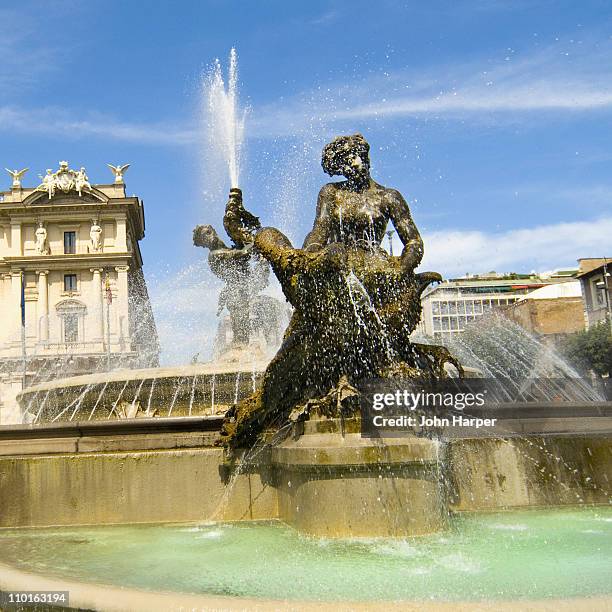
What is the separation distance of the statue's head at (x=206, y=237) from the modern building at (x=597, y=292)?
4389cm

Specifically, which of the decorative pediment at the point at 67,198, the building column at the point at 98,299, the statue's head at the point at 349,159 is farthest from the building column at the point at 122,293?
the statue's head at the point at 349,159

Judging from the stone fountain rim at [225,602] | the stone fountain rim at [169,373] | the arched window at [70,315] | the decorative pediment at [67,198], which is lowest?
the stone fountain rim at [225,602]

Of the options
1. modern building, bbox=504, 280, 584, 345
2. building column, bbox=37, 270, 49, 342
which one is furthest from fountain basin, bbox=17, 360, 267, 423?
modern building, bbox=504, 280, 584, 345

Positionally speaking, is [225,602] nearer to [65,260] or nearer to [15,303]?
[65,260]

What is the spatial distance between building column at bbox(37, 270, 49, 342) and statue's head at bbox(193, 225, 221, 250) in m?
48.3

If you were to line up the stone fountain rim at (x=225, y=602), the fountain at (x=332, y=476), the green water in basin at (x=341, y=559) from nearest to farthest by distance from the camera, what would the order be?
the stone fountain rim at (x=225, y=602) < the green water in basin at (x=341, y=559) < the fountain at (x=332, y=476)

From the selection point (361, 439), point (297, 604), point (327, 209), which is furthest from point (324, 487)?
point (327, 209)

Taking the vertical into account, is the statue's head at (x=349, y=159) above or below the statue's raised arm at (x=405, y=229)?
above

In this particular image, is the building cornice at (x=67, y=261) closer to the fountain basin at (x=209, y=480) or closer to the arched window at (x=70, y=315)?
the arched window at (x=70, y=315)

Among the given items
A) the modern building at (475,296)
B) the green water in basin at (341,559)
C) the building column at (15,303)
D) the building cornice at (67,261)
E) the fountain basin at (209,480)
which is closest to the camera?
the green water in basin at (341,559)

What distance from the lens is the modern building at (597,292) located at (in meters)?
49.3

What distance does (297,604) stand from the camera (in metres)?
2.55

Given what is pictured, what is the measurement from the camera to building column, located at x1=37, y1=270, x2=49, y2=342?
54.7 metres

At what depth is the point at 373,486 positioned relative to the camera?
418 centimetres
